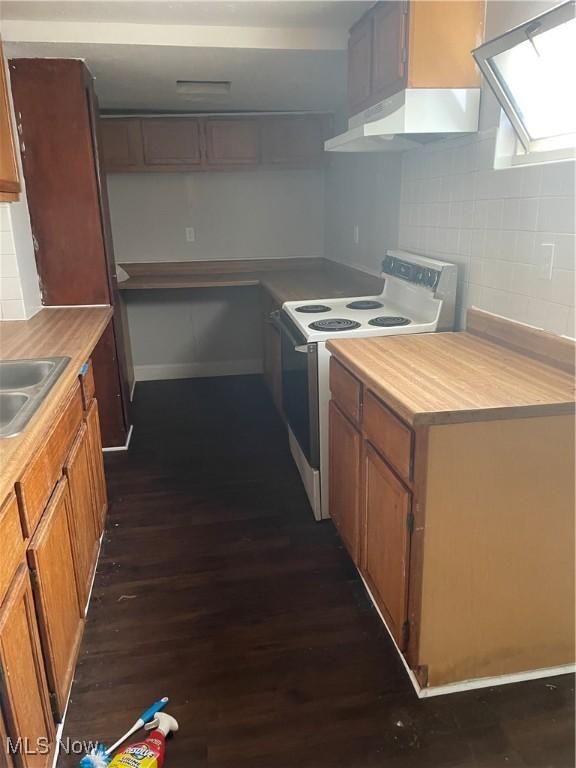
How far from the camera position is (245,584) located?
212 centimetres

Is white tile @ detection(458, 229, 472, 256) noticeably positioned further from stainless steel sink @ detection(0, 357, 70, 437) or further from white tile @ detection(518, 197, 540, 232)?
stainless steel sink @ detection(0, 357, 70, 437)

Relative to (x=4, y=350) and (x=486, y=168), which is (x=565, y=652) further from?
(x=4, y=350)

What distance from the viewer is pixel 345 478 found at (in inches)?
84.6

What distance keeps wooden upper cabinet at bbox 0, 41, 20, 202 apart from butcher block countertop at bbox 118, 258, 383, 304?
1.39 metres

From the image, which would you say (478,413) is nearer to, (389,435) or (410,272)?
(389,435)

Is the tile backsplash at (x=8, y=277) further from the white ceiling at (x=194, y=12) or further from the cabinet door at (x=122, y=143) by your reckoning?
the cabinet door at (x=122, y=143)

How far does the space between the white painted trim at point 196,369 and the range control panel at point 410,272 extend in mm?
2015

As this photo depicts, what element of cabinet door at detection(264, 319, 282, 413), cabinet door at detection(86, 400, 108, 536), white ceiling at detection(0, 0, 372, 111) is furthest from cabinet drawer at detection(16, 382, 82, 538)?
cabinet door at detection(264, 319, 282, 413)

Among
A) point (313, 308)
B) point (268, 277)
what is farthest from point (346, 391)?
point (268, 277)

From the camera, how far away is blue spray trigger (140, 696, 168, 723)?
5.06 ft

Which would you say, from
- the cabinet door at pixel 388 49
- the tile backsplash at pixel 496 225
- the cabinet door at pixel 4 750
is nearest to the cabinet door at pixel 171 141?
the tile backsplash at pixel 496 225

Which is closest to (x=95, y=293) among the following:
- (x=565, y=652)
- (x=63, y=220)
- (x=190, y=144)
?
(x=63, y=220)

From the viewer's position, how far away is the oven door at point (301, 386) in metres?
2.38

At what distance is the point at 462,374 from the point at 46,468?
1.19 m
